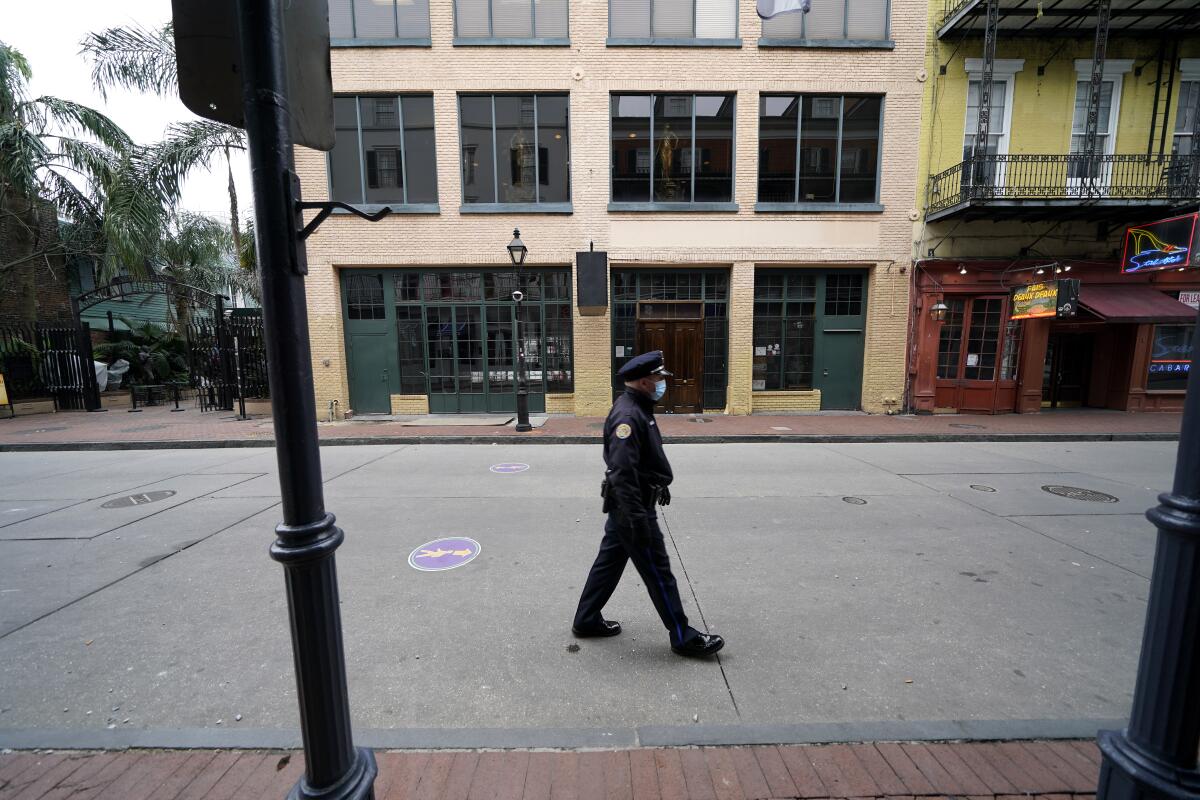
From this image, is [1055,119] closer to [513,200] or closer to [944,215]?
[944,215]

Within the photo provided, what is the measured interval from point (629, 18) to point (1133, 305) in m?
14.7

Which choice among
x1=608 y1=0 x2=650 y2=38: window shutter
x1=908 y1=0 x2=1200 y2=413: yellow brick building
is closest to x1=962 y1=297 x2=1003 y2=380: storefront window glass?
x1=908 y1=0 x2=1200 y2=413: yellow brick building

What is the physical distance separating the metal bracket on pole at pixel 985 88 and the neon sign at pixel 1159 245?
3.70 meters

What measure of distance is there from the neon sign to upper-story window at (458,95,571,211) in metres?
13.6

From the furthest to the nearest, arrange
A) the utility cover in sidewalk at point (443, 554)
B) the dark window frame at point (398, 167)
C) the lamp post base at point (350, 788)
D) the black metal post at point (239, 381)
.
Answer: the black metal post at point (239, 381), the dark window frame at point (398, 167), the utility cover in sidewalk at point (443, 554), the lamp post base at point (350, 788)

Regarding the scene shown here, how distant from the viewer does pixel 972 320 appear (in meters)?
13.6

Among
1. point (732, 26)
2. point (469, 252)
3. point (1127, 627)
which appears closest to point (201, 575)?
point (1127, 627)

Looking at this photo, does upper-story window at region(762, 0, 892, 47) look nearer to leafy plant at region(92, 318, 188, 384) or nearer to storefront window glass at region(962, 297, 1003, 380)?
storefront window glass at region(962, 297, 1003, 380)

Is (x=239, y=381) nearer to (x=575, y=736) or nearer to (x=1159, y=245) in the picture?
(x=575, y=736)

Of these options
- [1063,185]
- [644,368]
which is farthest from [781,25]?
[644,368]

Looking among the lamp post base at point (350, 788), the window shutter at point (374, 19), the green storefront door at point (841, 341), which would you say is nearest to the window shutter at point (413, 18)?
the window shutter at point (374, 19)

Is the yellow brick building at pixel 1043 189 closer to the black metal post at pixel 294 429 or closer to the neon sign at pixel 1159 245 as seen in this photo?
the neon sign at pixel 1159 245

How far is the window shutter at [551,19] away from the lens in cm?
1290

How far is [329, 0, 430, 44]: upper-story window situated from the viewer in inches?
508
